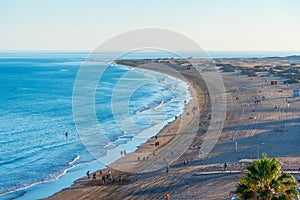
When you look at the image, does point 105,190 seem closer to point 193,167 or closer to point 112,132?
point 193,167

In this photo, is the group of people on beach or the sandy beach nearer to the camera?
the sandy beach

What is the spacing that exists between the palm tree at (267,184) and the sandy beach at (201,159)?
28.6 feet

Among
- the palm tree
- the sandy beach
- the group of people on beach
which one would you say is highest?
the palm tree

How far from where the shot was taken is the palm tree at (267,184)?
1341cm

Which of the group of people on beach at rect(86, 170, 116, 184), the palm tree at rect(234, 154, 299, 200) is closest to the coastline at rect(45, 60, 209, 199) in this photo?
the group of people on beach at rect(86, 170, 116, 184)

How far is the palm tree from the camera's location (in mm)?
13406

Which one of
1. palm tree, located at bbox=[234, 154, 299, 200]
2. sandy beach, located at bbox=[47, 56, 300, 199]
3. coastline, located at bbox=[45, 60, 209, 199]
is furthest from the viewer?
coastline, located at bbox=[45, 60, 209, 199]

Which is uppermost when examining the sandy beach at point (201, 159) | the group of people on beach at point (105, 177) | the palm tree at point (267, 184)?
the palm tree at point (267, 184)

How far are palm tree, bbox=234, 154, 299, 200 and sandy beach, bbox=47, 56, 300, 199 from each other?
343 inches

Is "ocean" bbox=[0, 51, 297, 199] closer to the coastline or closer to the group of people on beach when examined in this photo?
the coastline

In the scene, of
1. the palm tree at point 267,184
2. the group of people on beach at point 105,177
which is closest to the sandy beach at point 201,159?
the group of people on beach at point 105,177

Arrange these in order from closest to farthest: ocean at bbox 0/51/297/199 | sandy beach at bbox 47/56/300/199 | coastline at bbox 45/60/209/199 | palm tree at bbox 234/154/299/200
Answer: palm tree at bbox 234/154/299/200
sandy beach at bbox 47/56/300/199
coastline at bbox 45/60/209/199
ocean at bbox 0/51/297/199

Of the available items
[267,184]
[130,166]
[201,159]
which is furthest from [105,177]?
[267,184]

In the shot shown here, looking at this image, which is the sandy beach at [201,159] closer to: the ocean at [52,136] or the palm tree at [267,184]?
the ocean at [52,136]
